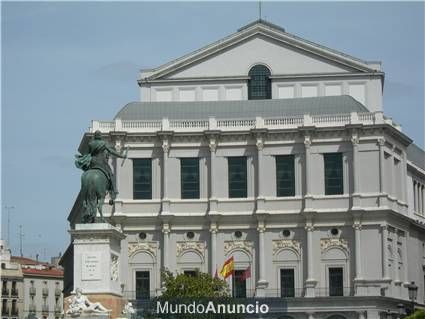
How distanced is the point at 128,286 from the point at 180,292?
10.1 m

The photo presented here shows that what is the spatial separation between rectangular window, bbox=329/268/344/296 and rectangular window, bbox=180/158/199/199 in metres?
11.0

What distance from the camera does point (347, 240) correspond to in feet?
311

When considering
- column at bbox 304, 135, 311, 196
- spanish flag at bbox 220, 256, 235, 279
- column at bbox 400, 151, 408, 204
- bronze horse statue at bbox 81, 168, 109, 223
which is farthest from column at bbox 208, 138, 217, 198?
bronze horse statue at bbox 81, 168, 109, 223

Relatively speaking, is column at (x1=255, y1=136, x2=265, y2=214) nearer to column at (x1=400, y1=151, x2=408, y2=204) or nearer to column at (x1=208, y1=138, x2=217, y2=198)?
column at (x1=208, y1=138, x2=217, y2=198)

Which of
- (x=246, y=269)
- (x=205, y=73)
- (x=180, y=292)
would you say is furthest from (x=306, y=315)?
(x=205, y=73)

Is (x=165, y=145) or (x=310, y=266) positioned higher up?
(x=165, y=145)

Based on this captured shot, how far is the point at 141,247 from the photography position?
96188mm

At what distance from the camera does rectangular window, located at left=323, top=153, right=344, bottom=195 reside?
95.3 m

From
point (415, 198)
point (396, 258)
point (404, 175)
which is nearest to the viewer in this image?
point (396, 258)

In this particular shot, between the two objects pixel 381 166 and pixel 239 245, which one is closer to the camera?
pixel 381 166

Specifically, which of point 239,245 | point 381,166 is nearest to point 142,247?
point 239,245

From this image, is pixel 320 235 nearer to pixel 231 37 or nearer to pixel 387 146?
pixel 387 146

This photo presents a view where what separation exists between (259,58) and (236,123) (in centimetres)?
931

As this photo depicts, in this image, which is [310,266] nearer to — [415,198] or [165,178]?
[165,178]
